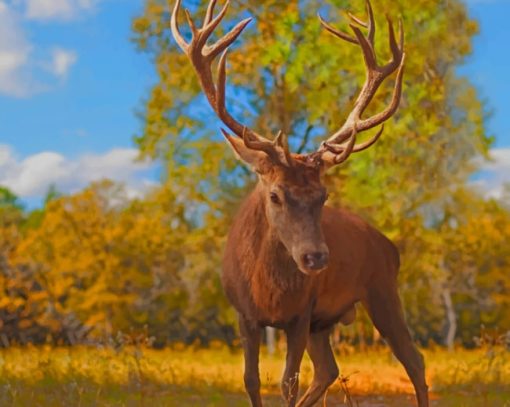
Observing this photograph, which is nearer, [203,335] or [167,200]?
[167,200]

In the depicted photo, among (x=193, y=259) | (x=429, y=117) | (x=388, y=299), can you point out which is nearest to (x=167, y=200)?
(x=193, y=259)

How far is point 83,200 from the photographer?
2691 cm

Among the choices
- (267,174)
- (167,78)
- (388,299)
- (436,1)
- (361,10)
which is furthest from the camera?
(167,78)

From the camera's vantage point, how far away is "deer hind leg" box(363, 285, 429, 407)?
722 cm

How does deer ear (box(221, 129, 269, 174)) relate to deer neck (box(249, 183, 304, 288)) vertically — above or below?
above

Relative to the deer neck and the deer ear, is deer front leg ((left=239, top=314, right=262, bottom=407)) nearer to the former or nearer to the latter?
the deer neck

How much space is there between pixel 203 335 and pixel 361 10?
16684mm

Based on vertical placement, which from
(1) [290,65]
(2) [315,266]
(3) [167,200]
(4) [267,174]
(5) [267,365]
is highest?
(1) [290,65]

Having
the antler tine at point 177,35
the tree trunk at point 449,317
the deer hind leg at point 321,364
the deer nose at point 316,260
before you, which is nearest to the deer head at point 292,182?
the deer nose at point 316,260

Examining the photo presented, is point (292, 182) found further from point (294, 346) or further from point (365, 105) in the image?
point (365, 105)

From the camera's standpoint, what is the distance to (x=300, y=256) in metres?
5.57

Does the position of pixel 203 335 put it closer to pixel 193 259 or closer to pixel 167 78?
pixel 193 259

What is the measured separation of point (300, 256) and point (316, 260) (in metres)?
0.11

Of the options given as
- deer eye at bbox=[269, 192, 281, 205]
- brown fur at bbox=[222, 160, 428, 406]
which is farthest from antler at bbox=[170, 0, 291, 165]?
brown fur at bbox=[222, 160, 428, 406]
